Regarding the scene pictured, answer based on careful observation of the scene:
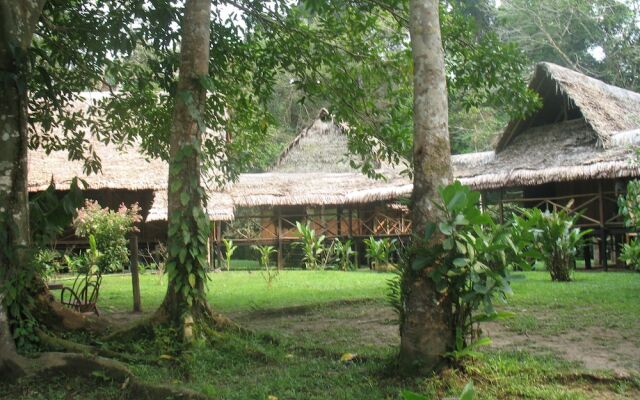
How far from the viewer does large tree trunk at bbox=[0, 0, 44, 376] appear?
420 cm

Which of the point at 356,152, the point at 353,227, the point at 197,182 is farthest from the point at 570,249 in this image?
the point at 353,227

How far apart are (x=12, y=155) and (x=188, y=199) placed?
1.26 m

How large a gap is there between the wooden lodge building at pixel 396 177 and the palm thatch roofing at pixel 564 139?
28 millimetres

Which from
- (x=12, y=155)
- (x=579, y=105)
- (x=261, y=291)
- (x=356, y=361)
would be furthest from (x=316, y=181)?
(x=12, y=155)

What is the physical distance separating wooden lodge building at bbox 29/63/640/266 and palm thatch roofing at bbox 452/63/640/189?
28mm

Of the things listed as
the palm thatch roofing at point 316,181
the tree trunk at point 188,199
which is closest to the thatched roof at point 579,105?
the palm thatch roofing at point 316,181

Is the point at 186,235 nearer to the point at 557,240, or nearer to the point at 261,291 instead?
the point at 261,291

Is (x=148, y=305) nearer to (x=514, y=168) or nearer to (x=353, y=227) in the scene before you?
(x=514, y=168)

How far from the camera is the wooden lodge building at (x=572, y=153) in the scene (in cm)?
1252

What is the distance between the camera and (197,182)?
16.3 ft

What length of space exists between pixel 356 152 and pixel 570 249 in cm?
393

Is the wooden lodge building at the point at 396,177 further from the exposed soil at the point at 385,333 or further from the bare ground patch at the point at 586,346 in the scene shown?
the bare ground patch at the point at 586,346

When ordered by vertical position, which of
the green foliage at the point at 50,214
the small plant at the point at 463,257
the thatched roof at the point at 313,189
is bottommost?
the small plant at the point at 463,257

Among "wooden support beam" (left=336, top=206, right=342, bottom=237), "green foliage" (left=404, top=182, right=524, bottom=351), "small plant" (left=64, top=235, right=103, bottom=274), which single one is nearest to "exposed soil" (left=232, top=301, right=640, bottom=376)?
"green foliage" (left=404, top=182, right=524, bottom=351)
